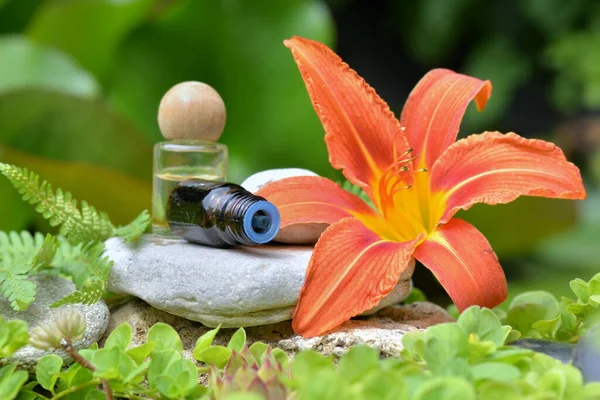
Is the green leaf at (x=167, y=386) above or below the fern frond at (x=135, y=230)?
below

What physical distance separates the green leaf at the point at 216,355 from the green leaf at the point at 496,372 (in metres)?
0.23

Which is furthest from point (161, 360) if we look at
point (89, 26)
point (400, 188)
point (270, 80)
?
point (89, 26)

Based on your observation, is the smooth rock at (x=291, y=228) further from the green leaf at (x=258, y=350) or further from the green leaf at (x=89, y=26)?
the green leaf at (x=89, y=26)

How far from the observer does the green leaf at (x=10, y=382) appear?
606 millimetres

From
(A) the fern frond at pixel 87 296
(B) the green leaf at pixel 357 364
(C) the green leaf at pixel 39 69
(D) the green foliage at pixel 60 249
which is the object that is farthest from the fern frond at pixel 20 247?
(C) the green leaf at pixel 39 69

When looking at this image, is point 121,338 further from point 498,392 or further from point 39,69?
point 39,69

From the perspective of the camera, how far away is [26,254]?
33.3 inches

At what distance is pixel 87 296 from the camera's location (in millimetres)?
750

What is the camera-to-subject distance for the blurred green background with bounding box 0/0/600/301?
168 cm

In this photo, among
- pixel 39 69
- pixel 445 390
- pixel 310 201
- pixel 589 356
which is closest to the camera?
pixel 445 390

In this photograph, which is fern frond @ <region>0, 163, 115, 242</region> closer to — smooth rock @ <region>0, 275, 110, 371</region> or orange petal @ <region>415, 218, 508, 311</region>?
smooth rock @ <region>0, 275, 110, 371</region>

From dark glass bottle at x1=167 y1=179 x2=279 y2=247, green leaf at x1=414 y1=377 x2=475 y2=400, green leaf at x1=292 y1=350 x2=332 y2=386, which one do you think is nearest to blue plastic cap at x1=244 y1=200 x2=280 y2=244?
dark glass bottle at x1=167 y1=179 x2=279 y2=247

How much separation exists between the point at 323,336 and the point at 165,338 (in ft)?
0.53

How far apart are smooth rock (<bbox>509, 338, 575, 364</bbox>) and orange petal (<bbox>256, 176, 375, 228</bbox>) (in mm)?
246
